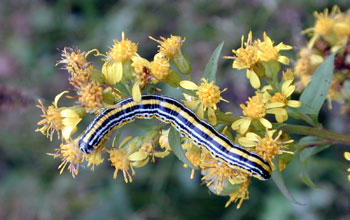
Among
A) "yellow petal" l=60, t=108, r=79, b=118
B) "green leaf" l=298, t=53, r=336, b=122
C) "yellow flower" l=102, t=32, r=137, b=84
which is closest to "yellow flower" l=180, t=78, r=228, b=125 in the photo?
"yellow flower" l=102, t=32, r=137, b=84

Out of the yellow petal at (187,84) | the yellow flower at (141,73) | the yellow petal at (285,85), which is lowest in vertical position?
the yellow petal at (285,85)

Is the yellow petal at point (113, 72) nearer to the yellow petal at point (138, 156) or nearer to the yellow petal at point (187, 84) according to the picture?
the yellow petal at point (187, 84)

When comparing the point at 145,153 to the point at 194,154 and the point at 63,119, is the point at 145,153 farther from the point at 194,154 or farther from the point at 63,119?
the point at 63,119

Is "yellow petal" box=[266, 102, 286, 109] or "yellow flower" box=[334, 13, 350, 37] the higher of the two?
"yellow flower" box=[334, 13, 350, 37]

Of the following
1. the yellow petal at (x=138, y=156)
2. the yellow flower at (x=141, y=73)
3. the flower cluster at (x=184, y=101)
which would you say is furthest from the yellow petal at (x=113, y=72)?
the yellow petal at (x=138, y=156)

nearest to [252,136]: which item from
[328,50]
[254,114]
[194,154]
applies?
[254,114]

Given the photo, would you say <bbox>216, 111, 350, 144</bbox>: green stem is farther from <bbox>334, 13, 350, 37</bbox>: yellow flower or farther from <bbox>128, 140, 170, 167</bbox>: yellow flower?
<bbox>334, 13, 350, 37</bbox>: yellow flower

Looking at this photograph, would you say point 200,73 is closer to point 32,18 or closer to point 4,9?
point 32,18
